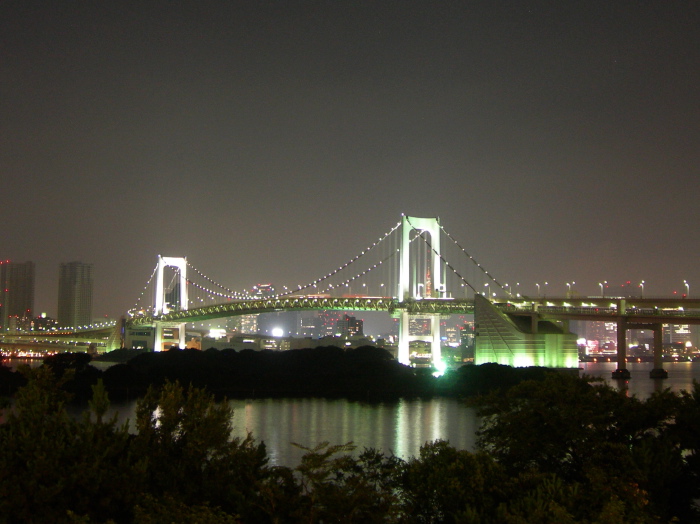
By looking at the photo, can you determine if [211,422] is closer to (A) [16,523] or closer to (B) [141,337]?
(A) [16,523]

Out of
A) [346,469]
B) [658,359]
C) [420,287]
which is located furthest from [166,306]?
[346,469]

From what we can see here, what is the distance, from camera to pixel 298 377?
76.7 ft

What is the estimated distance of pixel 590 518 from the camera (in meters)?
4.86

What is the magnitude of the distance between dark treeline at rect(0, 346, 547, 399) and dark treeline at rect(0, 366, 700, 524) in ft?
46.4

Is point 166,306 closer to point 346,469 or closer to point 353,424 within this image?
point 353,424

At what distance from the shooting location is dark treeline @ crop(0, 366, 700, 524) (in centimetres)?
482

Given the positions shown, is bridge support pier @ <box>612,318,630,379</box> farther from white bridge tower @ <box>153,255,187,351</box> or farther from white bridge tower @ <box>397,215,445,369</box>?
white bridge tower @ <box>153,255,187,351</box>

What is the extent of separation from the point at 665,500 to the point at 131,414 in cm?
1255

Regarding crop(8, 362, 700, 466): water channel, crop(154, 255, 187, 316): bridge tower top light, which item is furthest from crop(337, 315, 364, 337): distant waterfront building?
crop(8, 362, 700, 466): water channel

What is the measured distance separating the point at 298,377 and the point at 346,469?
17.5m

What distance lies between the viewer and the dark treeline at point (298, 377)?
853 inches

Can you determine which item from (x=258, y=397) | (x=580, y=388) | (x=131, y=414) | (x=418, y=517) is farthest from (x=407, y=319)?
(x=418, y=517)

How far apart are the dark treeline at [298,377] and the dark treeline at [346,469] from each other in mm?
14153

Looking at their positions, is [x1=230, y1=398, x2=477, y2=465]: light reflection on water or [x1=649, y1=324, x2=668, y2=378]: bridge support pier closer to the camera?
[x1=230, y1=398, x2=477, y2=465]: light reflection on water
